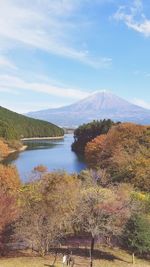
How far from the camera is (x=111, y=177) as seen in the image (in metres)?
39.8

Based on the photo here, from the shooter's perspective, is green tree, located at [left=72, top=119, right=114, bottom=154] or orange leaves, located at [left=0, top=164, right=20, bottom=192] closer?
orange leaves, located at [left=0, top=164, right=20, bottom=192]

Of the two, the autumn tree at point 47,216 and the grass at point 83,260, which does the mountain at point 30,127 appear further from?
the grass at point 83,260

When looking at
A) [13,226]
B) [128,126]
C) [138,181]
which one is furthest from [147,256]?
[128,126]

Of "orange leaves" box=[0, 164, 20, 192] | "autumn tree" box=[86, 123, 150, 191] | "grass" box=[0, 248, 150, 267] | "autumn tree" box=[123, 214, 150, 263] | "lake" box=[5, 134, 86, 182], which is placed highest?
"autumn tree" box=[86, 123, 150, 191]

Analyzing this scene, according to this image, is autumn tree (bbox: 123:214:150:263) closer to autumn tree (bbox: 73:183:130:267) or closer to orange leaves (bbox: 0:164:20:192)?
autumn tree (bbox: 73:183:130:267)

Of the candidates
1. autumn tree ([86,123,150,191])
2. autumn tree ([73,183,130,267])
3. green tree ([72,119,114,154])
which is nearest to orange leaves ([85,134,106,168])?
autumn tree ([86,123,150,191])

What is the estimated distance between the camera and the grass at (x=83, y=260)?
20.6m

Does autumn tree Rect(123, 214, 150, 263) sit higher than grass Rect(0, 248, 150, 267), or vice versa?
autumn tree Rect(123, 214, 150, 263)

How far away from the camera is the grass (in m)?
20.6

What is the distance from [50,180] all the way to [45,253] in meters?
8.78

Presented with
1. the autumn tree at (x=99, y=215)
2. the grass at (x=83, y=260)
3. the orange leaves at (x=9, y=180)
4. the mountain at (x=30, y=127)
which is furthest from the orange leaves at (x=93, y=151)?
the mountain at (x=30, y=127)

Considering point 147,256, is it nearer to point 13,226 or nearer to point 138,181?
point 13,226

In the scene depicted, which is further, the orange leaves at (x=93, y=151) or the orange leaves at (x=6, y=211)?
the orange leaves at (x=93, y=151)

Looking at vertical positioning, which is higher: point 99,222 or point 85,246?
point 99,222
